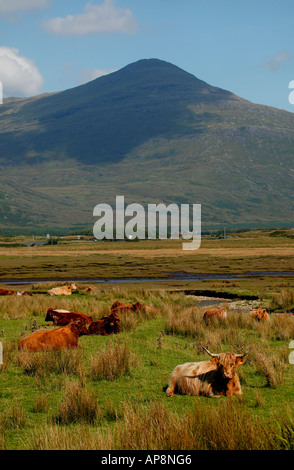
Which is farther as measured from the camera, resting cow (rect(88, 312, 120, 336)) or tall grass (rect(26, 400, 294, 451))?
resting cow (rect(88, 312, 120, 336))

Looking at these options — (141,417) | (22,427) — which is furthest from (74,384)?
(141,417)

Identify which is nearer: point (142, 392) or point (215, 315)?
point (142, 392)

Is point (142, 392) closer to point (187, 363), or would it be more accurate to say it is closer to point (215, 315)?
point (187, 363)

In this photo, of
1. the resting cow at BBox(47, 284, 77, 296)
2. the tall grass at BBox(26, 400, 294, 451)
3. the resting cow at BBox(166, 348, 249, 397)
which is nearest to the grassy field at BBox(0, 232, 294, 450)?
the tall grass at BBox(26, 400, 294, 451)

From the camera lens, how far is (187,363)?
32.4ft

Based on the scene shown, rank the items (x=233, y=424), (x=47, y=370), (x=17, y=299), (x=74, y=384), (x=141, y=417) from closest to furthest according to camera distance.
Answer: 1. (x=233, y=424)
2. (x=141, y=417)
3. (x=74, y=384)
4. (x=47, y=370)
5. (x=17, y=299)

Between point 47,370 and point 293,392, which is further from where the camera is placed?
point 47,370

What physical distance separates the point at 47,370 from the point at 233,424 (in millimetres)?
4872

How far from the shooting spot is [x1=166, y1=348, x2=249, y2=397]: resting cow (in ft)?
30.0

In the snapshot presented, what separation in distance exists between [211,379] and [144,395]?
1161mm

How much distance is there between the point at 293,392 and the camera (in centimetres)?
955

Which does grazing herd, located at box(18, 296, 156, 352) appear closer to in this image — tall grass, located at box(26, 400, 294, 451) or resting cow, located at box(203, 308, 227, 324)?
resting cow, located at box(203, 308, 227, 324)

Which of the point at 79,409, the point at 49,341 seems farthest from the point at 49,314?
the point at 79,409
